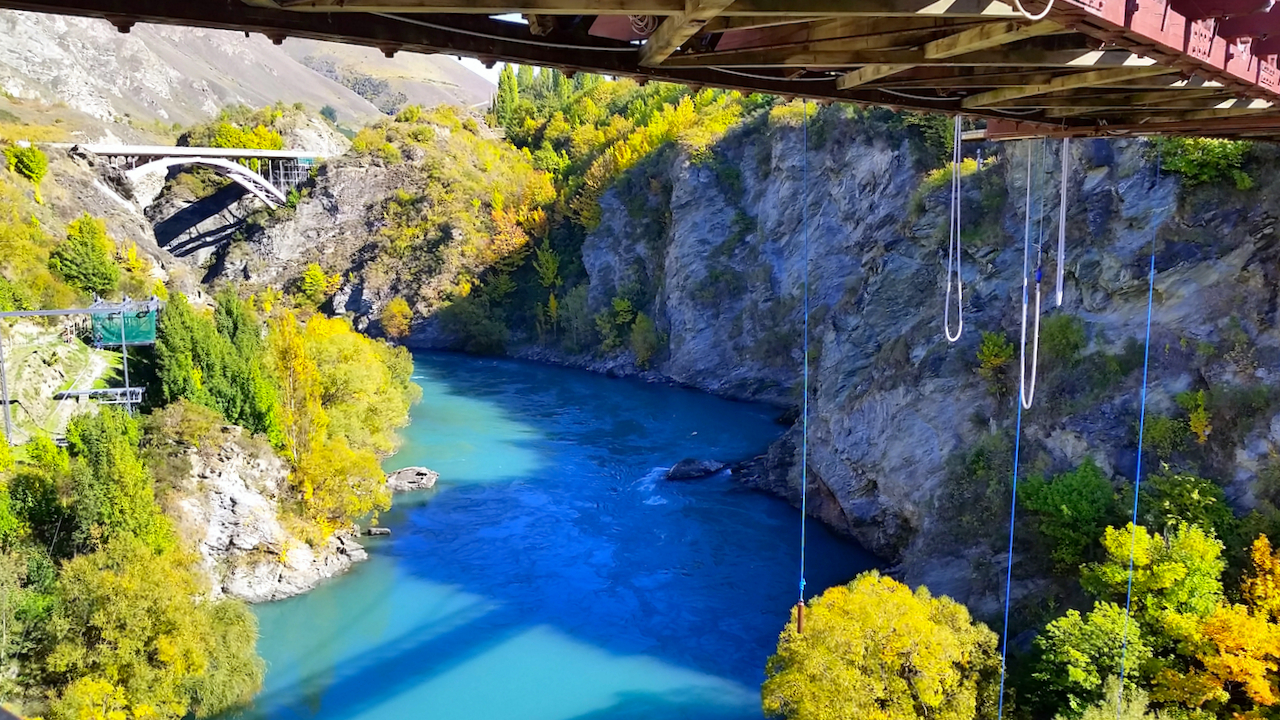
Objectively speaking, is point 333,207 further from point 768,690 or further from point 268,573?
point 768,690

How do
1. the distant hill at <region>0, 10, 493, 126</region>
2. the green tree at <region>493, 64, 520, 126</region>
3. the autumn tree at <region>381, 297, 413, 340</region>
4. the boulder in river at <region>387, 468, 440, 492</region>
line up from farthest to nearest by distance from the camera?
the distant hill at <region>0, 10, 493, 126</region>
the green tree at <region>493, 64, 520, 126</region>
the autumn tree at <region>381, 297, 413, 340</region>
the boulder in river at <region>387, 468, 440, 492</region>

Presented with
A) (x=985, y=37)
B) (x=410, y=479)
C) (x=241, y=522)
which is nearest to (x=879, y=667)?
(x=985, y=37)

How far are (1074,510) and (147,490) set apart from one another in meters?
19.1

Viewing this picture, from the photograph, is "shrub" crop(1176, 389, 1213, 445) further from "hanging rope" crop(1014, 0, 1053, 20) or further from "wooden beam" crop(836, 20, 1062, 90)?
"hanging rope" crop(1014, 0, 1053, 20)

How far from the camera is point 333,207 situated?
58.4 metres

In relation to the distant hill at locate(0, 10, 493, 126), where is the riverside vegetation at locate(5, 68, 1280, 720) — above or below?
below

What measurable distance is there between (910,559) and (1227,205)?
1028 cm

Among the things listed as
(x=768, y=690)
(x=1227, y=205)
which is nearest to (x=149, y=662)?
(x=768, y=690)

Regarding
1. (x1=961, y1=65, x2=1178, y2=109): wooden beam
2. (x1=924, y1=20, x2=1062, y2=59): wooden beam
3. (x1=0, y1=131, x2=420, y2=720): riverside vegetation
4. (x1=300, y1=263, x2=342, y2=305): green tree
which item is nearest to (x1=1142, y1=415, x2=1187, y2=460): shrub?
(x1=961, y1=65, x2=1178, y2=109): wooden beam

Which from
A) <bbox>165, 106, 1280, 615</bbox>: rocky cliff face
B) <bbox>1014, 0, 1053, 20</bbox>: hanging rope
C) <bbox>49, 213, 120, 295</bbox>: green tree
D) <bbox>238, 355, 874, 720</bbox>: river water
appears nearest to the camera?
<bbox>1014, 0, 1053, 20</bbox>: hanging rope

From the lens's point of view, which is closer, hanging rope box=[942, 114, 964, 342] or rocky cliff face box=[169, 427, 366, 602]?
hanging rope box=[942, 114, 964, 342]

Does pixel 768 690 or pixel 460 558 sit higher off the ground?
pixel 768 690

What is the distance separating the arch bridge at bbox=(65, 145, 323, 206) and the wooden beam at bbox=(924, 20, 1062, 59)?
169 feet

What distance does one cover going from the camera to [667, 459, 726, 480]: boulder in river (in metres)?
29.4
